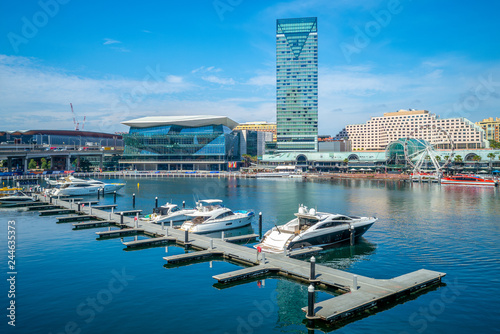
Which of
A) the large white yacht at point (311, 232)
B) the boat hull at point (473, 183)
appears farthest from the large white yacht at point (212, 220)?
the boat hull at point (473, 183)

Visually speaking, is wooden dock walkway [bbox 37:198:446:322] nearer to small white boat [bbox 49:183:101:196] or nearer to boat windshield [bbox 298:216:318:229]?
boat windshield [bbox 298:216:318:229]

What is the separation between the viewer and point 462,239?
4034 cm

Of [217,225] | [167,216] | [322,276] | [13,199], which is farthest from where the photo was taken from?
[13,199]

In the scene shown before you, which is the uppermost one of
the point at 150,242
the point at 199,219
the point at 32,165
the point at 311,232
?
the point at 32,165

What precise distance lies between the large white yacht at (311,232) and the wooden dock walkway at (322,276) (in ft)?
4.06

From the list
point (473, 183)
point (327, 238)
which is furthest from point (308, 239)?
point (473, 183)

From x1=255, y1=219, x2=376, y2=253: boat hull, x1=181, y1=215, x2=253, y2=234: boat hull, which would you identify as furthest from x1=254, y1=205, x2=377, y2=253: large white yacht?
x1=181, y1=215, x2=253, y2=234: boat hull

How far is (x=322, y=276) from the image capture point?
26.5 metres

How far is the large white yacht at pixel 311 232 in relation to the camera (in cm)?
3394

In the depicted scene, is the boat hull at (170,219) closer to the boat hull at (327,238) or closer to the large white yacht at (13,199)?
the boat hull at (327,238)

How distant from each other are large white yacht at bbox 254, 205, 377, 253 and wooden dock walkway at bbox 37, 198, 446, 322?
1236mm

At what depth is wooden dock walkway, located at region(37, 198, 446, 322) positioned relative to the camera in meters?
21.7

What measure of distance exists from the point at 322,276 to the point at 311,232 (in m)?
8.77

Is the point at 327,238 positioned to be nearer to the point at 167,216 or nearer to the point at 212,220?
the point at 212,220
